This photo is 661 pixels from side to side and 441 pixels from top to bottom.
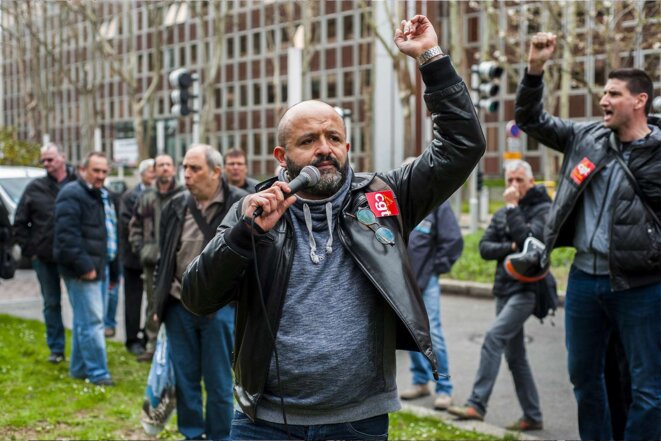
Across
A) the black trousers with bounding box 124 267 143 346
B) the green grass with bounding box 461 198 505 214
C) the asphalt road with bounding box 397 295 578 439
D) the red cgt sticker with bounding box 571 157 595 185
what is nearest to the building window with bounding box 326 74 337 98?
the green grass with bounding box 461 198 505 214

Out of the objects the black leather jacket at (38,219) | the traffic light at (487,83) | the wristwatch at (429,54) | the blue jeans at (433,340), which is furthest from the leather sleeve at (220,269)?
the traffic light at (487,83)

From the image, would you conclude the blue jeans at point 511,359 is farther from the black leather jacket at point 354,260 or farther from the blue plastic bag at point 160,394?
the black leather jacket at point 354,260

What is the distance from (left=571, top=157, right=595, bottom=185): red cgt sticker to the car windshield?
1679 centimetres

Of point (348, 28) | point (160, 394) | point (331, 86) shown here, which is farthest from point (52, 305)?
point (331, 86)

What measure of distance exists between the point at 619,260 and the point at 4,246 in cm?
605

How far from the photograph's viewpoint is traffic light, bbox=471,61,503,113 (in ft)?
61.4

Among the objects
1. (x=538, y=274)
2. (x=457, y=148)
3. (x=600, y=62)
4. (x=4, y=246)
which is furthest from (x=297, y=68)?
(x=600, y=62)

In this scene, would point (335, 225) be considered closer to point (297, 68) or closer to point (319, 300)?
point (319, 300)

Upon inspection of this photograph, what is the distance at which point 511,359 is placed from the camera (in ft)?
23.7

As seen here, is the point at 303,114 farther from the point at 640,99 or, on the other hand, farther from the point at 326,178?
the point at 640,99

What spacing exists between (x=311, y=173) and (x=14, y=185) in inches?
735

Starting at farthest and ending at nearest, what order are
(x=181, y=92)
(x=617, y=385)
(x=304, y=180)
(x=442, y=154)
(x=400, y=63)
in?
(x=400, y=63), (x=181, y=92), (x=617, y=385), (x=442, y=154), (x=304, y=180)

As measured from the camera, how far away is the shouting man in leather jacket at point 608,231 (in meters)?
4.89

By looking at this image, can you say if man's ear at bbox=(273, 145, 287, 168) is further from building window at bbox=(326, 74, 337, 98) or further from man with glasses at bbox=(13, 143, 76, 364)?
building window at bbox=(326, 74, 337, 98)
